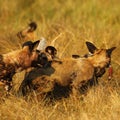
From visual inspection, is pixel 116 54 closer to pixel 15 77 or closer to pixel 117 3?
pixel 15 77

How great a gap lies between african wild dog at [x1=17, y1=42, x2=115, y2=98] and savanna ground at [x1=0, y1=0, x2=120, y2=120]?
0.13 meters

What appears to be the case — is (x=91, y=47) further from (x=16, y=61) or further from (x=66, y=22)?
(x=66, y=22)

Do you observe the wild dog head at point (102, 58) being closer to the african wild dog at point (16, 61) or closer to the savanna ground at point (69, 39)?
the savanna ground at point (69, 39)

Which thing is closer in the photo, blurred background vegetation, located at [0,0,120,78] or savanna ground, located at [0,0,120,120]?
savanna ground, located at [0,0,120,120]

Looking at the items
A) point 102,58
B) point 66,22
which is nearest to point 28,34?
point 66,22

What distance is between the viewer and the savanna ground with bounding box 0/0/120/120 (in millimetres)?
5328

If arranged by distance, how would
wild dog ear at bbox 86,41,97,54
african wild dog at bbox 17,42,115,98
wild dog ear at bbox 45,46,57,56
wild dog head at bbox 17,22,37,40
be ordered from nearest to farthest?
african wild dog at bbox 17,42,115,98 < wild dog ear at bbox 45,46,57,56 < wild dog ear at bbox 86,41,97,54 < wild dog head at bbox 17,22,37,40

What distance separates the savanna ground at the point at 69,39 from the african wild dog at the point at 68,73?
135 millimetres

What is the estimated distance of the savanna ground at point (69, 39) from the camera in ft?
17.5

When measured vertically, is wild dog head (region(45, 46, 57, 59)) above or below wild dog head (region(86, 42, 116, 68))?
above

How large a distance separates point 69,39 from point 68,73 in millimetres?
1697

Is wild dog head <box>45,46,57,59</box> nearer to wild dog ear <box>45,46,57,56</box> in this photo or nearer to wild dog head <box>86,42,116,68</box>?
wild dog ear <box>45,46,57,56</box>

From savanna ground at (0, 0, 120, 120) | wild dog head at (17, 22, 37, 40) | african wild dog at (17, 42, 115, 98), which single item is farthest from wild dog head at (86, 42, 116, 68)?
wild dog head at (17, 22, 37, 40)

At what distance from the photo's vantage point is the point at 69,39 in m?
7.31
